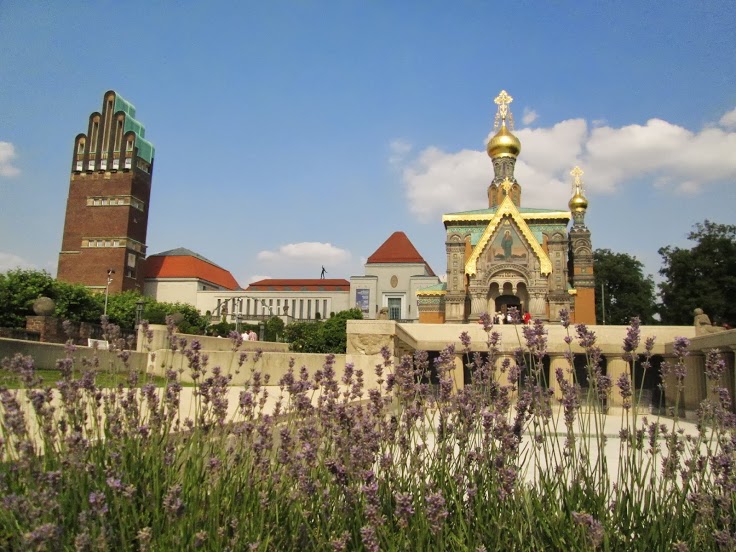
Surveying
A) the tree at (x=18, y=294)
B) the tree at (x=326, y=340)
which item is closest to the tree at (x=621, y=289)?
the tree at (x=326, y=340)

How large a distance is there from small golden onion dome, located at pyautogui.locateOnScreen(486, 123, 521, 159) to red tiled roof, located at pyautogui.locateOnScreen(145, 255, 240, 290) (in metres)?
38.5

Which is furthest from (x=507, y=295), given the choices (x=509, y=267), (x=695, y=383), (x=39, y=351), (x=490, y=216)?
(x=39, y=351)

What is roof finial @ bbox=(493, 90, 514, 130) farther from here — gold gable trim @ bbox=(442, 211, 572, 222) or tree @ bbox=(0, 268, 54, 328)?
tree @ bbox=(0, 268, 54, 328)

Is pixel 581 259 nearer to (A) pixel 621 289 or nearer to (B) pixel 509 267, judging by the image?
(B) pixel 509 267

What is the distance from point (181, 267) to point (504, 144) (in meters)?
42.1

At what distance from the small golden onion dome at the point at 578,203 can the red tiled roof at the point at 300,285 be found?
1033 inches

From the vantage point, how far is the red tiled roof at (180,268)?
240 ft

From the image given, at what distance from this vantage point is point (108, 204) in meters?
70.2

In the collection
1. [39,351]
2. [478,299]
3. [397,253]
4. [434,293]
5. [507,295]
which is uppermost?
[397,253]

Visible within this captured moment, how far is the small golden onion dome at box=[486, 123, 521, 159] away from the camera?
171 feet

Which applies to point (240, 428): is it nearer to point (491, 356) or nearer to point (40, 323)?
point (491, 356)

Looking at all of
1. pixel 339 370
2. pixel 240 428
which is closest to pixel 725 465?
pixel 240 428

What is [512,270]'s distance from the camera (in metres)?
43.3

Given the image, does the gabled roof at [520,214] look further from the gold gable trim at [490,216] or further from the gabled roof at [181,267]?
the gabled roof at [181,267]
